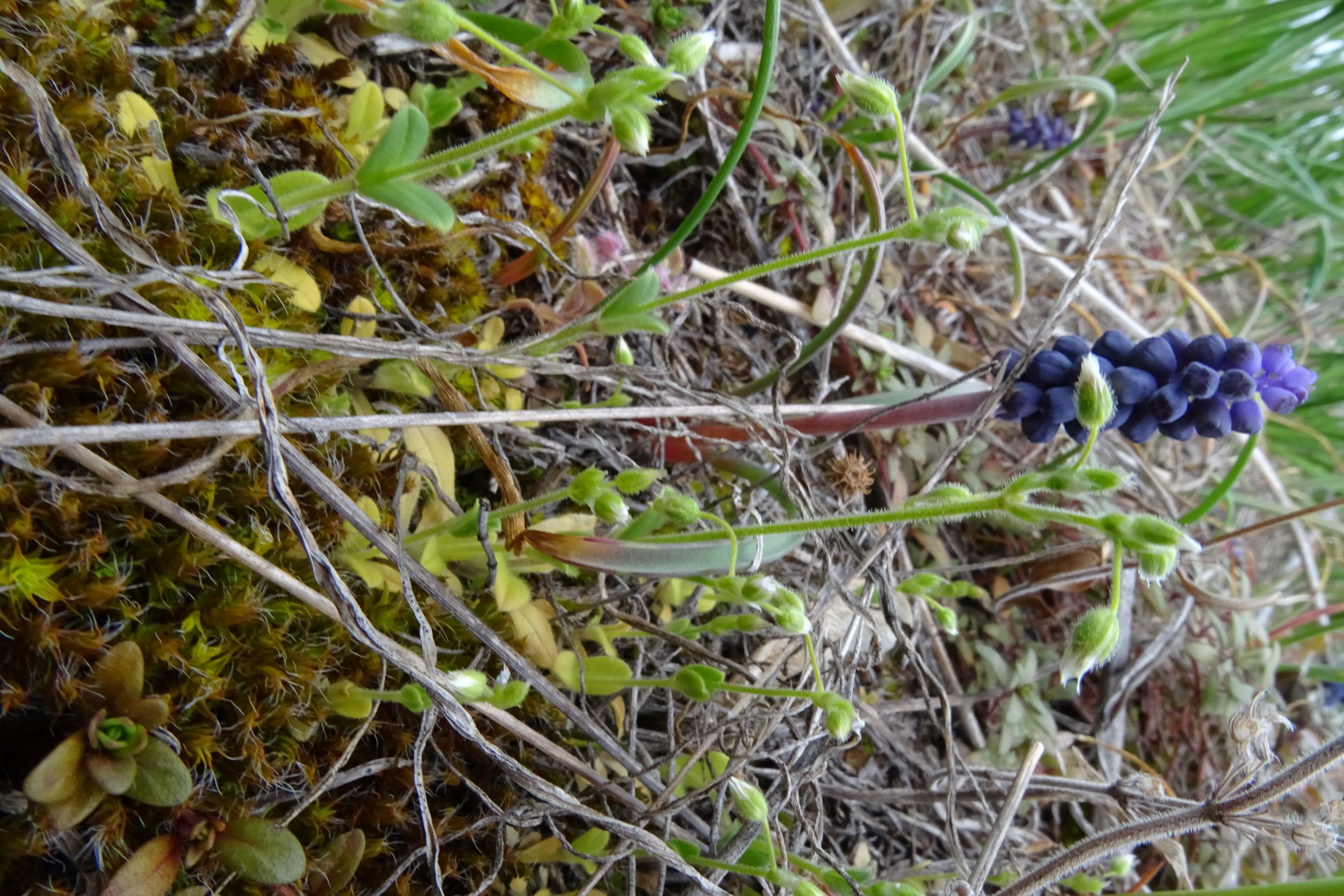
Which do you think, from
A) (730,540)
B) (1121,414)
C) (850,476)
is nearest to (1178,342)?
(1121,414)

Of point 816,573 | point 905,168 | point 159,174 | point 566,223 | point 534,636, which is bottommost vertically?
point 816,573

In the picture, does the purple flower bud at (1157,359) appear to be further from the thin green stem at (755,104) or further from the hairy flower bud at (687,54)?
the hairy flower bud at (687,54)

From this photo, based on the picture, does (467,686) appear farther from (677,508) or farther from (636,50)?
(636,50)

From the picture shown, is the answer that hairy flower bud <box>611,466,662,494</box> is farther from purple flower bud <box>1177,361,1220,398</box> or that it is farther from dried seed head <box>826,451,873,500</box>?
purple flower bud <box>1177,361,1220,398</box>

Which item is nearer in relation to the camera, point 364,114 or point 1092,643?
point 1092,643

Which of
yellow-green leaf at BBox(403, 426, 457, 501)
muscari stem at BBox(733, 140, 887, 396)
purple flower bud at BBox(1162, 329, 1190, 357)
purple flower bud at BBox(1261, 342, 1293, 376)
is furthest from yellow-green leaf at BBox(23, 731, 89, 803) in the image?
purple flower bud at BBox(1261, 342, 1293, 376)

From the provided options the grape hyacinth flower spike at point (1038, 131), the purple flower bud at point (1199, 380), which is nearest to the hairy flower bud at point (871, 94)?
the purple flower bud at point (1199, 380)
